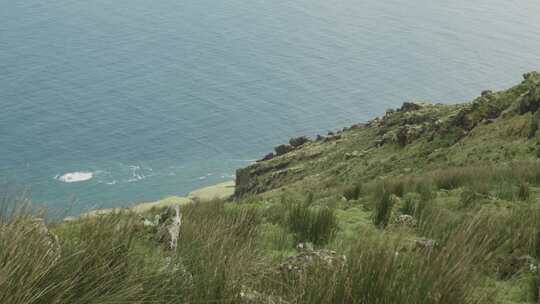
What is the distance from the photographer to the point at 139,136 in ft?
315

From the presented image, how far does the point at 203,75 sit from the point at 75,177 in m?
39.9

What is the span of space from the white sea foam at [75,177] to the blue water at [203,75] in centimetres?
89

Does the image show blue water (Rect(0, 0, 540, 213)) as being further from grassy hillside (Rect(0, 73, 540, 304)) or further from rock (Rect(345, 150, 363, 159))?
grassy hillside (Rect(0, 73, 540, 304))

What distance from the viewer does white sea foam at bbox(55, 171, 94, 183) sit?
268 feet

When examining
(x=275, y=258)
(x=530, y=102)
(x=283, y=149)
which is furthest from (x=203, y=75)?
(x=275, y=258)

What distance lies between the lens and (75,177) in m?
82.8

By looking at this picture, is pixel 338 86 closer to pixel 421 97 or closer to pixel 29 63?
pixel 421 97

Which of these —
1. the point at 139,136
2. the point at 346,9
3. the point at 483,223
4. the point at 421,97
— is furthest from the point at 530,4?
the point at 483,223

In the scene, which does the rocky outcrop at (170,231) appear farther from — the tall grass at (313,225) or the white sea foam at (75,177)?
the white sea foam at (75,177)

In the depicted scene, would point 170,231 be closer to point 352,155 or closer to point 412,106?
point 352,155

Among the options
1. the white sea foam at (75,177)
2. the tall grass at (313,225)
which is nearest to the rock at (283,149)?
the white sea foam at (75,177)

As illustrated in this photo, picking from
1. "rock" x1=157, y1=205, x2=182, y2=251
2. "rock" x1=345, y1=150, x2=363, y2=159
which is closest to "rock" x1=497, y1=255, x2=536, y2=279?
"rock" x1=157, y1=205, x2=182, y2=251

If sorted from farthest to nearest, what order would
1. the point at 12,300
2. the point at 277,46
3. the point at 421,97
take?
1. the point at 277,46
2. the point at 421,97
3. the point at 12,300

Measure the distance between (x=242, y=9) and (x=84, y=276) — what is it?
148 metres
